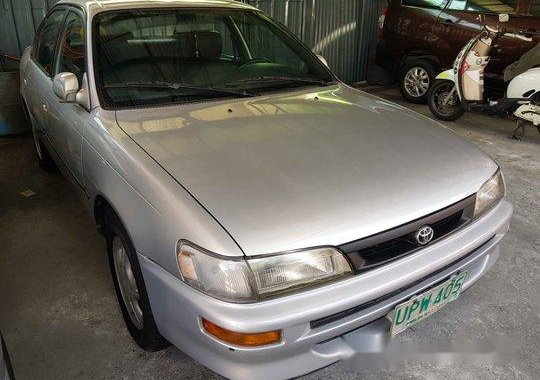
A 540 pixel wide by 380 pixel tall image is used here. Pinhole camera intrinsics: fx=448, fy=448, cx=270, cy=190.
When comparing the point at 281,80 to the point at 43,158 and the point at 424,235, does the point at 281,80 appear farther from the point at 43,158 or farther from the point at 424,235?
the point at 43,158

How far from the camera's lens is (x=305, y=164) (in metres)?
1.70

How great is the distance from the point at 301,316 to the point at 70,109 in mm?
1699

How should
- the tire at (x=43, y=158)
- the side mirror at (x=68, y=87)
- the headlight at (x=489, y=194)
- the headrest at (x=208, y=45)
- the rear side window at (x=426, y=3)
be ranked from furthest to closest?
the rear side window at (x=426, y=3) → the tire at (x=43, y=158) → the headrest at (x=208, y=45) → the side mirror at (x=68, y=87) → the headlight at (x=489, y=194)

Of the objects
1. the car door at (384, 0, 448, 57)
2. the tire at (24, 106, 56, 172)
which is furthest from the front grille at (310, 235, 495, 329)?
the car door at (384, 0, 448, 57)

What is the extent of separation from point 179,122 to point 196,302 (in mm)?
921

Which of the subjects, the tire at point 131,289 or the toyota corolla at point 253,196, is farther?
the tire at point 131,289

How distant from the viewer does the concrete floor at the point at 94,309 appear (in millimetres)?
1862

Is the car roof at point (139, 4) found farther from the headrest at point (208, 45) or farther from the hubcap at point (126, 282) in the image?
the hubcap at point (126, 282)

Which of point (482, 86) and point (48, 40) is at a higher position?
point (48, 40)

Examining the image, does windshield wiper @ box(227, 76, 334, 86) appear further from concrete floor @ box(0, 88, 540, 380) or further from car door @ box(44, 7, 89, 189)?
concrete floor @ box(0, 88, 540, 380)

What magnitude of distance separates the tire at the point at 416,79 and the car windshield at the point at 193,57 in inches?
145

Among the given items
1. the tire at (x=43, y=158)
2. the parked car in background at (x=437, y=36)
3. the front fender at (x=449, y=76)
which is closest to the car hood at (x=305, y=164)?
the tire at (x=43, y=158)

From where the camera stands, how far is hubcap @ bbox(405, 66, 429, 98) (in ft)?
19.8

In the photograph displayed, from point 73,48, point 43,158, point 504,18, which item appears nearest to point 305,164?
point 73,48
